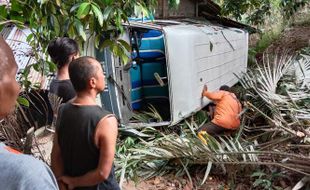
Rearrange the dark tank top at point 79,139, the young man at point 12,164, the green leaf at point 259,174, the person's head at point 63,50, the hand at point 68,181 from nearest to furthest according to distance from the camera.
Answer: the young man at point 12,164 < the dark tank top at point 79,139 < the hand at point 68,181 < the person's head at point 63,50 < the green leaf at point 259,174

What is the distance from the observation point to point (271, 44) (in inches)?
567

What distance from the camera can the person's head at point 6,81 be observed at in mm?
879

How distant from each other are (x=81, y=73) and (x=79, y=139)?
371 millimetres

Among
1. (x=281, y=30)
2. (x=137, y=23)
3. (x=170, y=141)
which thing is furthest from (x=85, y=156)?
(x=281, y=30)

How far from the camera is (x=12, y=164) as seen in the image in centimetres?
85

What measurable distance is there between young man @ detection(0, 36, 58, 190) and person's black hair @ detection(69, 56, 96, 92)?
3.98 ft

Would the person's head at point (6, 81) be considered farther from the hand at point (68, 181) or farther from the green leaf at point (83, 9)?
the hand at point (68, 181)

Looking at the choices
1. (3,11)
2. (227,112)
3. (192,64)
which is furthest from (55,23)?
(227,112)

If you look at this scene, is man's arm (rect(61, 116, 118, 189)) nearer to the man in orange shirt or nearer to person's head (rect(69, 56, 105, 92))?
person's head (rect(69, 56, 105, 92))

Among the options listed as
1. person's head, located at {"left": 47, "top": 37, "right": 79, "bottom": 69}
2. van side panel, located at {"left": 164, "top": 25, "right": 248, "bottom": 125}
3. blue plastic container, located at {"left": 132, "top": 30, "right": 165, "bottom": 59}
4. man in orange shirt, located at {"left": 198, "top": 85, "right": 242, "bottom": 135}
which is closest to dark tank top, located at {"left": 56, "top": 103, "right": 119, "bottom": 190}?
person's head, located at {"left": 47, "top": 37, "right": 79, "bottom": 69}

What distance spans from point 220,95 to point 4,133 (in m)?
4.04

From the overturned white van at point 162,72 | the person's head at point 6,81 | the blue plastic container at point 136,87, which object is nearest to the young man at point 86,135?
the person's head at point 6,81

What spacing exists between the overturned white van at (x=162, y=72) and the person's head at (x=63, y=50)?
7.29 feet

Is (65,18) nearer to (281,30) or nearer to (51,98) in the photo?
(51,98)
